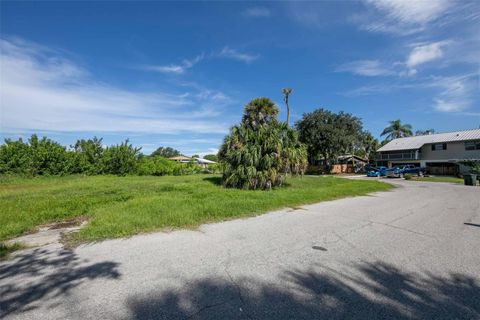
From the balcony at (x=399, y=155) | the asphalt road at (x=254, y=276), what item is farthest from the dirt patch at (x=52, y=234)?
the balcony at (x=399, y=155)

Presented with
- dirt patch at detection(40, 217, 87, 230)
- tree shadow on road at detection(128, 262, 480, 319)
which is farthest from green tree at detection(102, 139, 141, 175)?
tree shadow on road at detection(128, 262, 480, 319)

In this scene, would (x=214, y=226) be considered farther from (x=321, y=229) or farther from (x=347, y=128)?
(x=347, y=128)

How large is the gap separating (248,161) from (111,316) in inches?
401

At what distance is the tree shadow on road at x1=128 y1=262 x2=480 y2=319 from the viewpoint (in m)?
2.47

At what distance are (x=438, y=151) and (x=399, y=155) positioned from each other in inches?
189

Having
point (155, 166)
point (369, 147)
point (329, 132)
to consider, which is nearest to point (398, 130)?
point (369, 147)

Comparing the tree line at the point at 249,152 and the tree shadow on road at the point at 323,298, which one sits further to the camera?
the tree line at the point at 249,152

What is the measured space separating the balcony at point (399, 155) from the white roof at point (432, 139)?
2.93 ft

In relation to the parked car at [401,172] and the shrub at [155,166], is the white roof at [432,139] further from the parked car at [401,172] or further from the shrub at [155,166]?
the shrub at [155,166]

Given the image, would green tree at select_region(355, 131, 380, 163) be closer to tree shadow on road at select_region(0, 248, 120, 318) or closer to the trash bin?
the trash bin

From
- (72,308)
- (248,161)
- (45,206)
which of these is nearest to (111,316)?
(72,308)

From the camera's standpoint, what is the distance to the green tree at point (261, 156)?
40.3ft

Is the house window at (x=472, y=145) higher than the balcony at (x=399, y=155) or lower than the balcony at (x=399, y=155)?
higher

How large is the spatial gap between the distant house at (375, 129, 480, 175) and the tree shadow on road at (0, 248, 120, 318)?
35.8 meters
